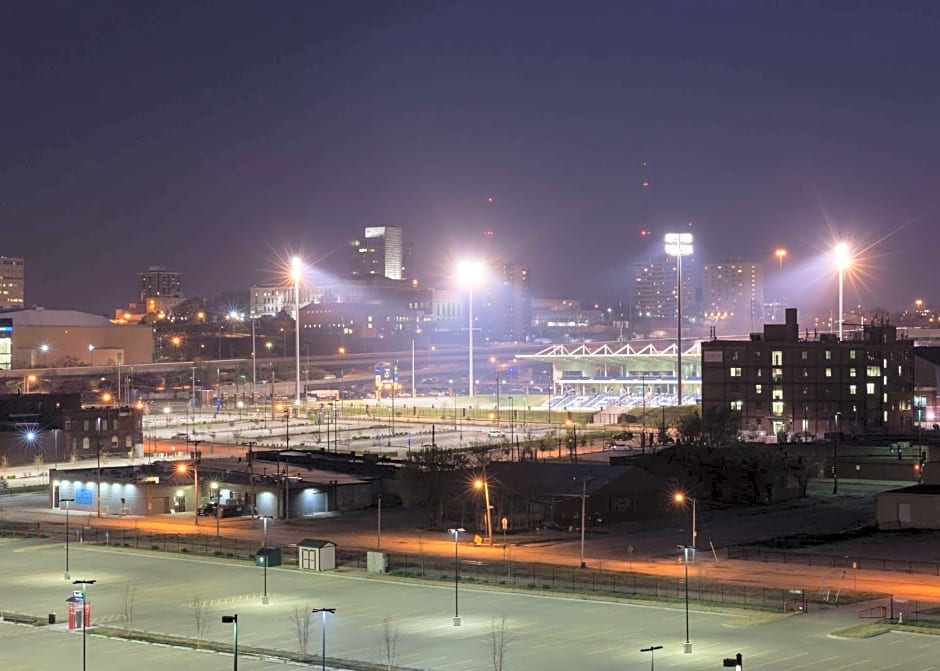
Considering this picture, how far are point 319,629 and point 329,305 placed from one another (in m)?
140

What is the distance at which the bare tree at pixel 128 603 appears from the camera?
2377 centimetres

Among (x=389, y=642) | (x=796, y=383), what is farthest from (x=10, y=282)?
(x=389, y=642)

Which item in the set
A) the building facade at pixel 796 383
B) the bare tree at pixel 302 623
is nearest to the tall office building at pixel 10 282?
the building facade at pixel 796 383

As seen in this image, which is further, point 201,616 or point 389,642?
point 201,616

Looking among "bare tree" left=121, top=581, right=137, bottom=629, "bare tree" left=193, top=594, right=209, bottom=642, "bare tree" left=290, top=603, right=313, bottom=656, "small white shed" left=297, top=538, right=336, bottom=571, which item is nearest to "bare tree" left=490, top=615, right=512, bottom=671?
"bare tree" left=290, top=603, right=313, bottom=656

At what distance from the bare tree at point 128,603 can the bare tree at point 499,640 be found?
20.1ft

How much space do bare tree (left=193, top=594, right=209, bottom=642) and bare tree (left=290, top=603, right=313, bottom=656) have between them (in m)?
1.45

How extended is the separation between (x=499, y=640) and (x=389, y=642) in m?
1.72

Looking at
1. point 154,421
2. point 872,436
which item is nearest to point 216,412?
point 154,421

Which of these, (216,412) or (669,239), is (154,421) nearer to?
(216,412)

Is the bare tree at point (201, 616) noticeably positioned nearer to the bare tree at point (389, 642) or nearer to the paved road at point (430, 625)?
the paved road at point (430, 625)

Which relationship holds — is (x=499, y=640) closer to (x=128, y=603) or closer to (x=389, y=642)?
(x=389, y=642)

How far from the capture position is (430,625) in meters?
23.0

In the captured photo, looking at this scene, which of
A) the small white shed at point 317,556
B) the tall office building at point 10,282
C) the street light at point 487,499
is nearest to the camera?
Answer: the small white shed at point 317,556
